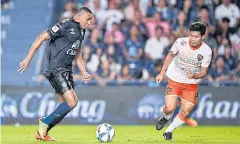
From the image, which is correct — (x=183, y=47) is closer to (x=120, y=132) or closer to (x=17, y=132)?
(x=120, y=132)

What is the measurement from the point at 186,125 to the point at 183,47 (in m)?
6.76

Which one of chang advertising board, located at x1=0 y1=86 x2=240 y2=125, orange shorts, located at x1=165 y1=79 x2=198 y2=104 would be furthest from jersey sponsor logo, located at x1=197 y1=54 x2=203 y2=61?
chang advertising board, located at x1=0 y1=86 x2=240 y2=125

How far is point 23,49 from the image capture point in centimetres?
2378

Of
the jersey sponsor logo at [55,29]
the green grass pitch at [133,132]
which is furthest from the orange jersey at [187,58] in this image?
the jersey sponsor logo at [55,29]

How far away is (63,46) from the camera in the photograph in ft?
41.9

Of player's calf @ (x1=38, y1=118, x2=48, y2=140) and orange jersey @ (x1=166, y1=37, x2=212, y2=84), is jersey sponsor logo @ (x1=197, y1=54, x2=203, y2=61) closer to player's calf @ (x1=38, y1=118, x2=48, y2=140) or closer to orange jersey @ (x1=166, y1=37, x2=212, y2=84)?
orange jersey @ (x1=166, y1=37, x2=212, y2=84)

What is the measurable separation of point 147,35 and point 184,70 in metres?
8.45

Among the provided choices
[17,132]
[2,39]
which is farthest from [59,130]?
[2,39]

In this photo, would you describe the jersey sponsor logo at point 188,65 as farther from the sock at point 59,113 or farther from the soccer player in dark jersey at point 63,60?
the sock at point 59,113

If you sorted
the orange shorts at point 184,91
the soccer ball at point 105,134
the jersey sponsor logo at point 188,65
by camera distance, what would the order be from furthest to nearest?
the orange shorts at point 184,91 → the jersey sponsor logo at point 188,65 → the soccer ball at point 105,134

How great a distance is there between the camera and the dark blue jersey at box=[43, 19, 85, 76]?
12750mm

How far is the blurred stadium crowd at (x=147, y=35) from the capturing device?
20797mm

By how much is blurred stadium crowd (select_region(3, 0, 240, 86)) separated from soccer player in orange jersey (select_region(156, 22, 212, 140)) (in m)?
6.14

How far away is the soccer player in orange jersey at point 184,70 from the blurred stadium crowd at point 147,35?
6.14 metres
